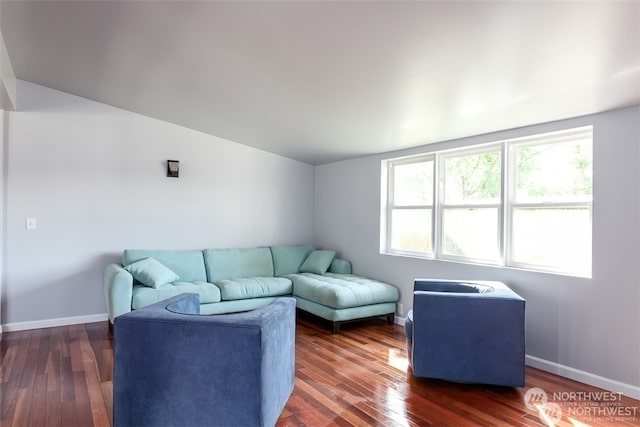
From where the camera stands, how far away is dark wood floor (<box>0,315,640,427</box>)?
228 cm

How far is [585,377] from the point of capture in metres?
2.82

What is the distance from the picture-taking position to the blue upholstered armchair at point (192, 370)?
1.89 m

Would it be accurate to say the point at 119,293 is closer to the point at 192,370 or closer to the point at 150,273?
the point at 150,273

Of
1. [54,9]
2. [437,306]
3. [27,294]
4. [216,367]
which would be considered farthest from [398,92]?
[27,294]

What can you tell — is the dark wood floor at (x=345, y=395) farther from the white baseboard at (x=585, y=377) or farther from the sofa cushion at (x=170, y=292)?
the sofa cushion at (x=170, y=292)

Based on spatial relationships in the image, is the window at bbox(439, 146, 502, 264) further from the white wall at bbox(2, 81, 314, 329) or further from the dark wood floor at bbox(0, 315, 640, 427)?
the white wall at bbox(2, 81, 314, 329)

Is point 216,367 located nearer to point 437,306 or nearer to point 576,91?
point 437,306

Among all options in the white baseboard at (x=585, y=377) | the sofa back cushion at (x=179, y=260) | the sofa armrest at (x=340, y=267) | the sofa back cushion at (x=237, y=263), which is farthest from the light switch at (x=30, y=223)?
the white baseboard at (x=585, y=377)

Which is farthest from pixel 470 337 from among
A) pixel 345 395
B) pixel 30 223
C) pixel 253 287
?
pixel 30 223

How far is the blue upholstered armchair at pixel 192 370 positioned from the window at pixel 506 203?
8.18ft

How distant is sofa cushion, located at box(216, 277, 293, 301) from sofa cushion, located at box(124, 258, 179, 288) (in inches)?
23.0

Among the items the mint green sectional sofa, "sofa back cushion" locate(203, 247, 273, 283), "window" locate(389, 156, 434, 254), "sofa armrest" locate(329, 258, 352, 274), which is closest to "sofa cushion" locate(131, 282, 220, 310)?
the mint green sectional sofa

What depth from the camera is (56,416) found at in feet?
7.46

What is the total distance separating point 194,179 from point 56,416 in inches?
123
